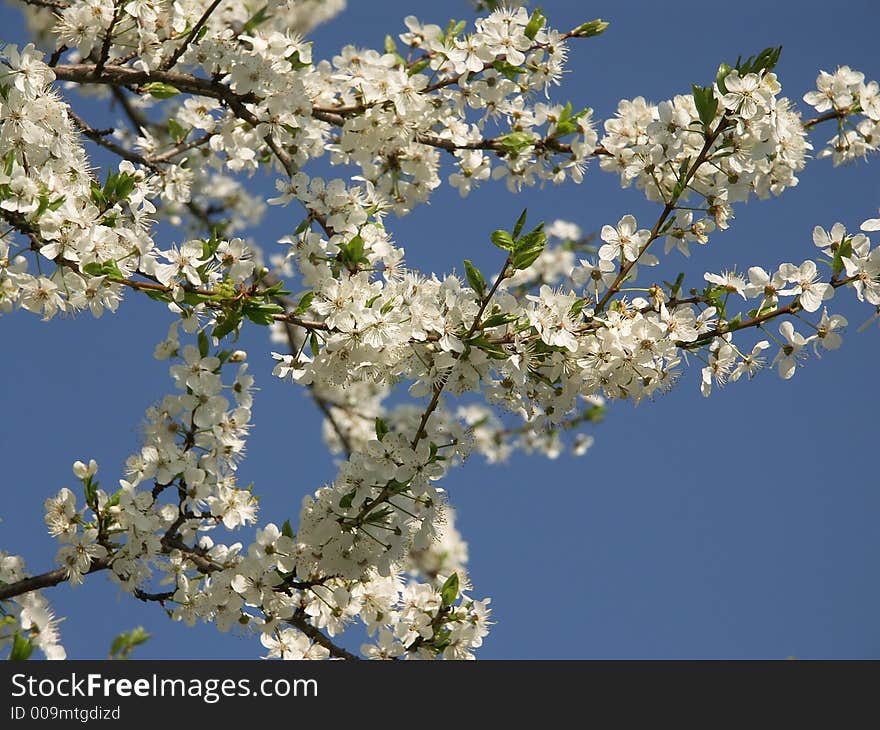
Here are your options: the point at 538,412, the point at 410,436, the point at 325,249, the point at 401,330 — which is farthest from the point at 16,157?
the point at 538,412

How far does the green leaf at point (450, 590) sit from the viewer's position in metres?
4.18

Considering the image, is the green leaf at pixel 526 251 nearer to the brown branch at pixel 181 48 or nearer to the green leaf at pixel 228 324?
the green leaf at pixel 228 324

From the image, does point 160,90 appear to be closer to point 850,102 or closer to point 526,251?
point 526,251

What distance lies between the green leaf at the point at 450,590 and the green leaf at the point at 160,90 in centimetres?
263

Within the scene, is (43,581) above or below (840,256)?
below

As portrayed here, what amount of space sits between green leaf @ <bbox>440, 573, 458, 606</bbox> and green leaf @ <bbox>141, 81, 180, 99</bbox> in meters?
2.63

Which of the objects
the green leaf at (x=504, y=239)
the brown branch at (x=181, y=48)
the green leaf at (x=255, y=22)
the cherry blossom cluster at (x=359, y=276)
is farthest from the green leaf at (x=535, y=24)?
the green leaf at (x=504, y=239)

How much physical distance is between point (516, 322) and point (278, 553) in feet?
4.99

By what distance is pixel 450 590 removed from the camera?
4.21 metres

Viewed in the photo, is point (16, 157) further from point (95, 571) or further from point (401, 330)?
point (95, 571)

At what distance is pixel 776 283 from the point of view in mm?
3412

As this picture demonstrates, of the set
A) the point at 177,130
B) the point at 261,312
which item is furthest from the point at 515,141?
the point at 261,312

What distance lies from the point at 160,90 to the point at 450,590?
8.88ft

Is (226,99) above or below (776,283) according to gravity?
above
